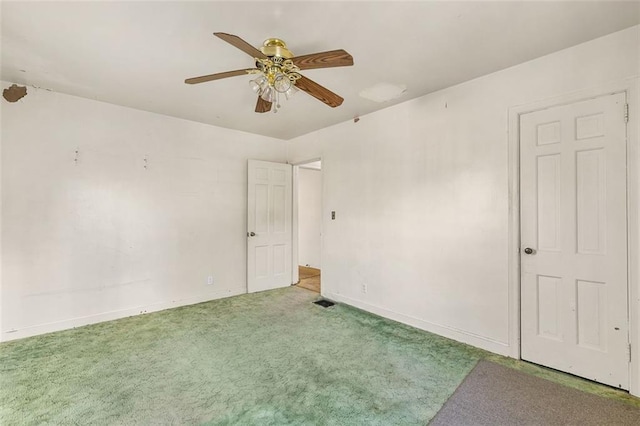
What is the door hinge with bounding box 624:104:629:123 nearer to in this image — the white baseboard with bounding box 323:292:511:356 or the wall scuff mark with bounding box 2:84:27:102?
the white baseboard with bounding box 323:292:511:356

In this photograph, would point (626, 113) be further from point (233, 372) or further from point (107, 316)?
point (107, 316)

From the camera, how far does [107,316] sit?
338 centimetres

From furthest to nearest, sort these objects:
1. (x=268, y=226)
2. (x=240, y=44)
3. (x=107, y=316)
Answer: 1. (x=268, y=226)
2. (x=107, y=316)
3. (x=240, y=44)

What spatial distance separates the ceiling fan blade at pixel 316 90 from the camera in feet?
6.97

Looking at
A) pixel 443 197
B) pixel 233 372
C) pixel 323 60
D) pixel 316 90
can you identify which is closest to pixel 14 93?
pixel 316 90

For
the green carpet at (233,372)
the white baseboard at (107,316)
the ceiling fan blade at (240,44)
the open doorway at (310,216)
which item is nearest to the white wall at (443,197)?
the green carpet at (233,372)

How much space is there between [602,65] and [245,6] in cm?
255

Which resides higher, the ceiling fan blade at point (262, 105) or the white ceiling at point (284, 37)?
the white ceiling at point (284, 37)

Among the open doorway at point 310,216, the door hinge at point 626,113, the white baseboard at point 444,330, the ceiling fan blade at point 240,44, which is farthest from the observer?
the open doorway at point 310,216

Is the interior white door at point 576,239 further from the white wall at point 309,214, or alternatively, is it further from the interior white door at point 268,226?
the white wall at point 309,214

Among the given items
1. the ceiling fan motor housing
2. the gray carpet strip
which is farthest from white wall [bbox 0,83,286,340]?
the gray carpet strip

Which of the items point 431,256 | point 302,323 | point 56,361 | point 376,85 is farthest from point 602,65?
point 56,361

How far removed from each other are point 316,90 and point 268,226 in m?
2.87

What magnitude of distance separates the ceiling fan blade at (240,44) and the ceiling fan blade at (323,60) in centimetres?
22
